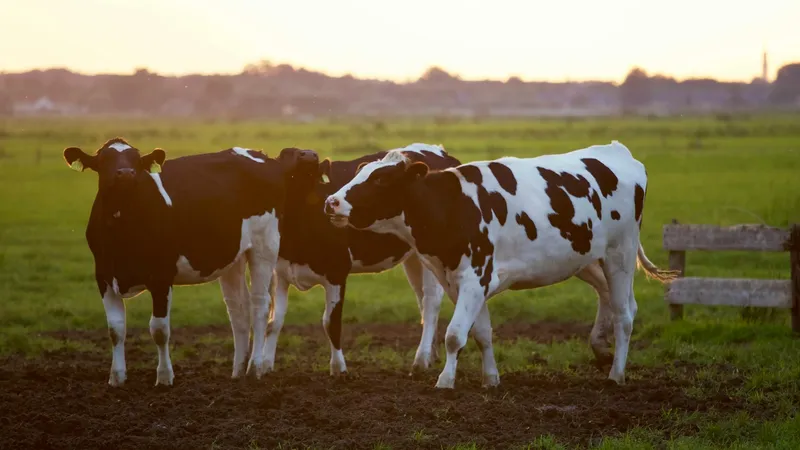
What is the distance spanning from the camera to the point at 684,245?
47.8 feet

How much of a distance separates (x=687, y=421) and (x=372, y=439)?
2.59 metres

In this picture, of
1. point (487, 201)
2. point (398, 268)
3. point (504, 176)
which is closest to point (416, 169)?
point (487, 201)

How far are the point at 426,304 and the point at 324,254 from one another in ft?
5.05

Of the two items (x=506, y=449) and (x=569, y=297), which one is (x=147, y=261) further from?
(x=569, y=297)

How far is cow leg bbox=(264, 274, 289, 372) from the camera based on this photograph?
38.5 feet

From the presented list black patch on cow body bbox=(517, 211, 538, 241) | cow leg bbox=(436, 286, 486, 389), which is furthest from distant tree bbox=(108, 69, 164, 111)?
cow leg bbox=(436, 286, 486, 389)

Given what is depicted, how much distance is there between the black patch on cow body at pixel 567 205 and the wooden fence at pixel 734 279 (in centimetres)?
364

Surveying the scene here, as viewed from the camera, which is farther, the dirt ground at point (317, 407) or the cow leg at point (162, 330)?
the cow leg at point (162, 330)

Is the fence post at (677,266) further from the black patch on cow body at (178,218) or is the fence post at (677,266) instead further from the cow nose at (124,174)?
the cow nose at (124,174)

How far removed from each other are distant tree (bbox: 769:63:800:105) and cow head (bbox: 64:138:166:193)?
564 ft

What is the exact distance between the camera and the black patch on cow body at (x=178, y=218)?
10523 mm

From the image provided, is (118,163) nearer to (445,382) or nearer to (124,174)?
(124,174)

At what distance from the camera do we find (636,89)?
629 feet

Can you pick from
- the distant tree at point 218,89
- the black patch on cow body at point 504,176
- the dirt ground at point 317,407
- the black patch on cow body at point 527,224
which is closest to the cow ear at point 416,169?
the black patch on cow body at point 504,176
